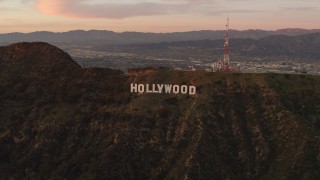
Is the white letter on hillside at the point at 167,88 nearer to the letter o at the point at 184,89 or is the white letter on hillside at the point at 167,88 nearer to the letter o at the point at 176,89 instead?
the letter o at the point at 176,89

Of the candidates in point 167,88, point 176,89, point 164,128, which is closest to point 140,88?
point 167,88

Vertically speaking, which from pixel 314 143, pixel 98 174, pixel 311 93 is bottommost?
pixel 98 174

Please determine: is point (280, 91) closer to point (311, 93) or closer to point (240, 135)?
point (311, 93)

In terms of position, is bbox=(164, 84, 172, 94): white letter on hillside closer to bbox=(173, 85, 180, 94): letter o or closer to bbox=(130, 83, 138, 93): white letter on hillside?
bbox=(173, 85, 180, 94): letter o

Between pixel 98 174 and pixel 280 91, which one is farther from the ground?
pixel 280 91

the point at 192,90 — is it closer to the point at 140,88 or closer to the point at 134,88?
the point at 140,88

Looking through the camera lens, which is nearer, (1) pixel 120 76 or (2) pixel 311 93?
(2) pixel 311 93

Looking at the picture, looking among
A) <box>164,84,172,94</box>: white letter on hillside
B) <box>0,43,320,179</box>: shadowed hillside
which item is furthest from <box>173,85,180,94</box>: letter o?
<box>0,43,320,179</box>: shadowed hillside

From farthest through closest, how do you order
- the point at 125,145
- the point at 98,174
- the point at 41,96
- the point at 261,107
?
the point at 41,96, the point at 261,107, the point at 125,145, the point at 98,174

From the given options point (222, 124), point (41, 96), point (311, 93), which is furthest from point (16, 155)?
point (311, 93)

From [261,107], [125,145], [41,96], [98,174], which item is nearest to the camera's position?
[98,174]
